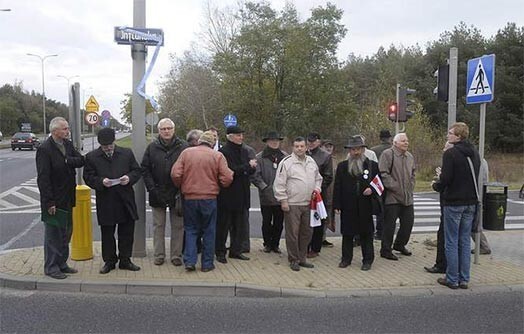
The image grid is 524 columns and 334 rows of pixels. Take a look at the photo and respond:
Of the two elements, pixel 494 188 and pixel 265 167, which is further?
pixel 265 167

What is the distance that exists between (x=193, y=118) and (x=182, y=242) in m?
34.1

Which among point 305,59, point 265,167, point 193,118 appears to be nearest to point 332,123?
point 305,59

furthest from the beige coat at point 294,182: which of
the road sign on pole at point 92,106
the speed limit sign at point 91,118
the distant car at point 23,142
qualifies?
the distant car at point 23,142

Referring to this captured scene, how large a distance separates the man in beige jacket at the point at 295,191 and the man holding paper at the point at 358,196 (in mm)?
446

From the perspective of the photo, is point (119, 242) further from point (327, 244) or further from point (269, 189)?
point (327, 244)

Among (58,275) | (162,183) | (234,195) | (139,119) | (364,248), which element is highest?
(139,119)

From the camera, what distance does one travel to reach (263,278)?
630 cm

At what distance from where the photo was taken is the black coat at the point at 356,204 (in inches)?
271

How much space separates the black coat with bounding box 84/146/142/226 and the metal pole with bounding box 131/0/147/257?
0.72 metres

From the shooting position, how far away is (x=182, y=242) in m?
6.99

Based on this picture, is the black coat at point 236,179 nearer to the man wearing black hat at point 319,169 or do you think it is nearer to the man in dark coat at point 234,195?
the man in dark coat at point 234,195

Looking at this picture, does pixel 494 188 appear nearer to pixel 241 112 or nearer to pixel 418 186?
pixel 418 186

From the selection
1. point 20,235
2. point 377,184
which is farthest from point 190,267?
point 20,235

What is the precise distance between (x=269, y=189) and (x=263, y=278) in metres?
1.64
